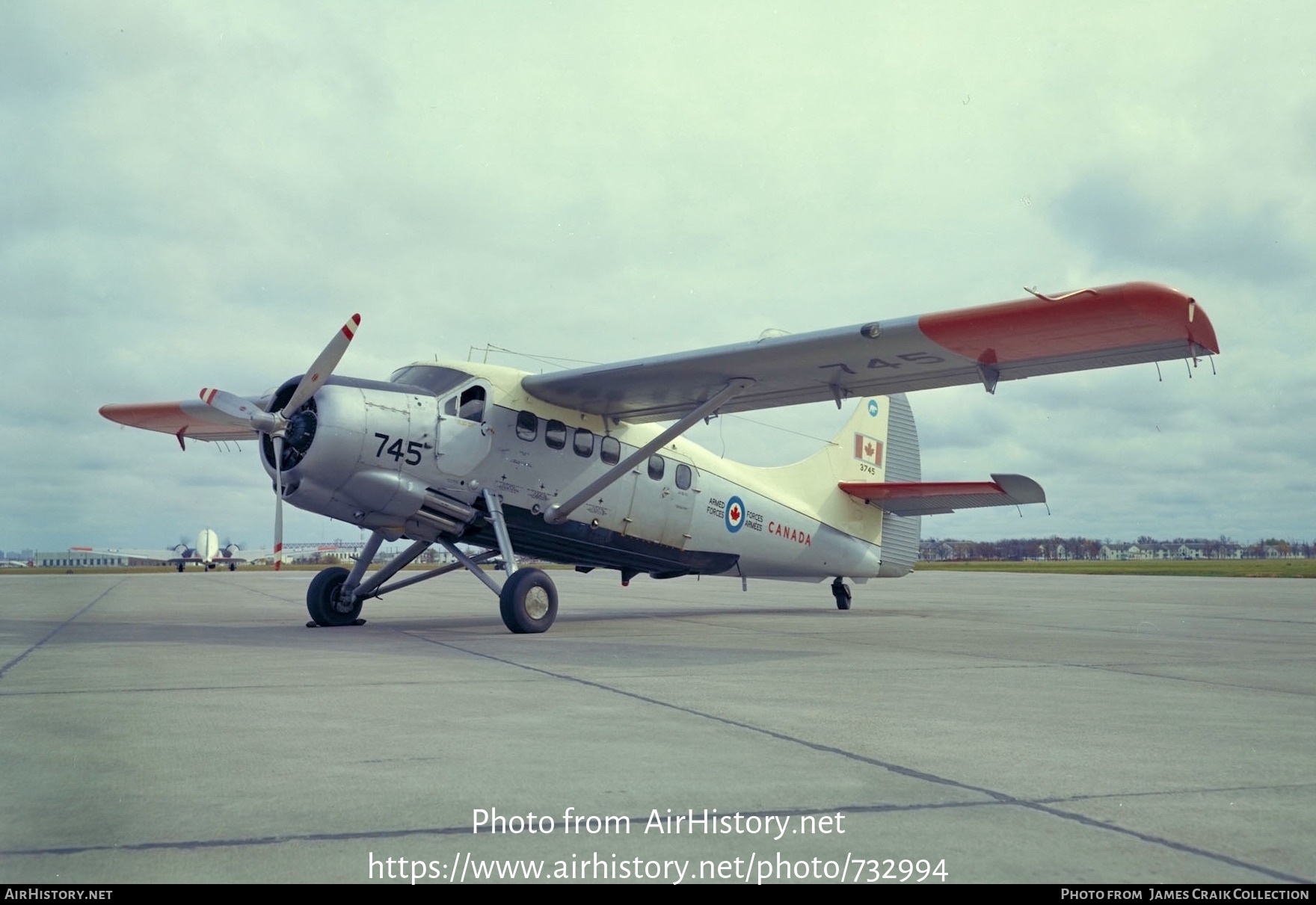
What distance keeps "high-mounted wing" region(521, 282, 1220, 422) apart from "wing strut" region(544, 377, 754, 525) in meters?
0.22

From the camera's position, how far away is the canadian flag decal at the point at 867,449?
63.8ft

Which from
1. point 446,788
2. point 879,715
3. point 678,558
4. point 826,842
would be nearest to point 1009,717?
point 879,715

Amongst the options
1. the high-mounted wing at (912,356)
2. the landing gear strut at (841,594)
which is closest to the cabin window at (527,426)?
the high-mounted wing at (912,356)

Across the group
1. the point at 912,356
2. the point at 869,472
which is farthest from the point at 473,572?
the point at 869,472

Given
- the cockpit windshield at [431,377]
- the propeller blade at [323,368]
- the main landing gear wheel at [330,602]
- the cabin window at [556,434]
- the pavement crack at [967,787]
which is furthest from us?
the cabin window at [556,434]

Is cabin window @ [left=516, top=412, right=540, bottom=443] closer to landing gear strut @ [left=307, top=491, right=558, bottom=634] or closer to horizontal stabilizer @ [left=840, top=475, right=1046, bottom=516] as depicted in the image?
landing gear strut @ [left=307, top=491, right=558, bottom=634]

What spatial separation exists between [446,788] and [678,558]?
38.8ft

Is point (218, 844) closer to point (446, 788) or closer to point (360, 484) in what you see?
point (446, 788)

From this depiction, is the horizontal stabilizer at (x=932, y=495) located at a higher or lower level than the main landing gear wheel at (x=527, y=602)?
higher

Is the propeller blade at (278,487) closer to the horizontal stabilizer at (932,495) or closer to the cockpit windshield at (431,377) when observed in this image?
the cockpit windshield at (431,377)

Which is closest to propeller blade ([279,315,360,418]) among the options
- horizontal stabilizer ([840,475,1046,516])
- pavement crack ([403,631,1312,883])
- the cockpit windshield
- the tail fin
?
the cockpit windshield

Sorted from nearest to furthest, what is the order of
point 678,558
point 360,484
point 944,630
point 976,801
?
point 976,801
point 360,484
point 944,630
point 678,558

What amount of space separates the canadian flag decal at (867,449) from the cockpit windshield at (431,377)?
8.86 m

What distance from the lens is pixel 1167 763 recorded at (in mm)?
4668
